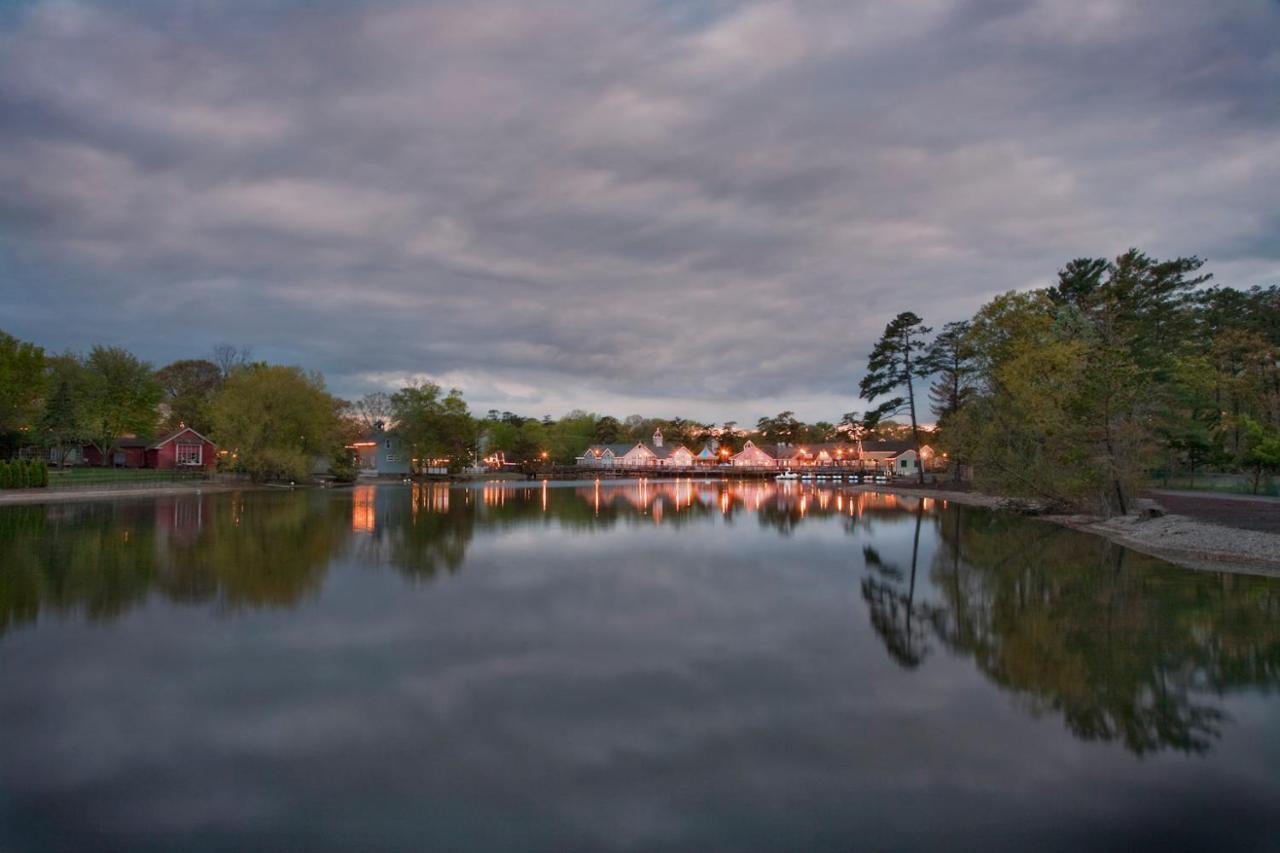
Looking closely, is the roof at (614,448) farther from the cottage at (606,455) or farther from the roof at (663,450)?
the roof at (663,450)

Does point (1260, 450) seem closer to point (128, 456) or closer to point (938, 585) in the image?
point (938, 585)

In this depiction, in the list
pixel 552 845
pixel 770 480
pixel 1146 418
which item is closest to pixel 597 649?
pixel 552 845

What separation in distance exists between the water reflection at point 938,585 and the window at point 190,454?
36.1 meters

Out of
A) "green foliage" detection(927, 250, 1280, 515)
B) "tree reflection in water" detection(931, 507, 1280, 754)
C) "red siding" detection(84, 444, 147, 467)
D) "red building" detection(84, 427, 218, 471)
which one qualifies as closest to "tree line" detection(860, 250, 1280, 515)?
"green foliage" detection(927, 250, 1280, 515)

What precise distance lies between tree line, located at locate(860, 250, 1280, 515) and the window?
192ft

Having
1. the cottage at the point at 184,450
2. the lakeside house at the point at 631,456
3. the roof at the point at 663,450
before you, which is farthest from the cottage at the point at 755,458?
the cottage at the point at 184,450

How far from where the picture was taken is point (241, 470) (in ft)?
188

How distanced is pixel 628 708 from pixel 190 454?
226ft

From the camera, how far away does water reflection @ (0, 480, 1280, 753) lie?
30.0 ft

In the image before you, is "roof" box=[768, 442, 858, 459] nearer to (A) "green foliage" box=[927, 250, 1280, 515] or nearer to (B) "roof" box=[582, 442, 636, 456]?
(B) "roof" box=[582, 442, 636, 456]

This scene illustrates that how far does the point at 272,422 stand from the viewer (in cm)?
5328

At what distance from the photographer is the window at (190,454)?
6544 centimetres

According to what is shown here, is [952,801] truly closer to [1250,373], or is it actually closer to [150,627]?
[150,627]

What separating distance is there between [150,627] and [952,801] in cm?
1068
